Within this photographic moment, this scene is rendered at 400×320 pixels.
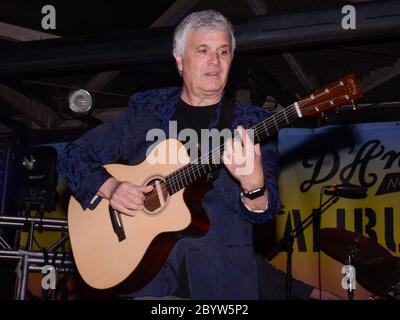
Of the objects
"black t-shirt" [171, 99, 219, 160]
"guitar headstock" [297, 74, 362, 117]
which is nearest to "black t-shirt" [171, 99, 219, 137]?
"black t-shirt" [171, 99, 219, 160]

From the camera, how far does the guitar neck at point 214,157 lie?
2.62m

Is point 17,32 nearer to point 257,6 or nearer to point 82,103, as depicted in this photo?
point 82,103

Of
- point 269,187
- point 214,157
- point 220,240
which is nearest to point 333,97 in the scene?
point 269,187

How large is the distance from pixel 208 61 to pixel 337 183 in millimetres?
3767

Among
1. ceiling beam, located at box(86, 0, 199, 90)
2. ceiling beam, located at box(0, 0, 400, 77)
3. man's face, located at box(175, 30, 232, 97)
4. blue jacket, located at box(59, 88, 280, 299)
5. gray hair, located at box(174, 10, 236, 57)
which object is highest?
ceiling beam, located at box(86, 0, 199, 90)

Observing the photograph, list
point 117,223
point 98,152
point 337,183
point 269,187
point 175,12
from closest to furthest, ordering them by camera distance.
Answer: point 269,187
point 117,223
point 98,152
point 175,12
point 337,183

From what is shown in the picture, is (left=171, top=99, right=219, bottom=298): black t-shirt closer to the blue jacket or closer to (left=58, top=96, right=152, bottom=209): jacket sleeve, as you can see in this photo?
the blue jacket

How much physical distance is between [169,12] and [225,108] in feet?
9.49

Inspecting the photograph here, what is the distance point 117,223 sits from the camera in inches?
111

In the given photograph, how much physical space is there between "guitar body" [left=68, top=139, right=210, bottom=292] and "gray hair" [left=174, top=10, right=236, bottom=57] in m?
0.56

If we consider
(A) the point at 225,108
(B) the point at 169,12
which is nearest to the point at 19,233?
(B) the point at 169,12

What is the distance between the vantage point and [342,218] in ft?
19.7

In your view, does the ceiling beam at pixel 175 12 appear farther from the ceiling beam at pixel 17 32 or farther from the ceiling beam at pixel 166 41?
the ceiling beam at pixel 17 32

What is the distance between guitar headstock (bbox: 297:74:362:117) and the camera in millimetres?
2568
